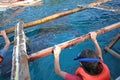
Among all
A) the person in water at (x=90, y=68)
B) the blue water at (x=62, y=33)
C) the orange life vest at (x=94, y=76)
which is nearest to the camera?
the person in water at (x=90, y=68)

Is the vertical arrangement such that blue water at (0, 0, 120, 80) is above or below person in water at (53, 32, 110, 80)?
below

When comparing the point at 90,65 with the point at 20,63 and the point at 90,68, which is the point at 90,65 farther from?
the point at 20,63

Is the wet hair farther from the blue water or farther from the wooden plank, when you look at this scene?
the blue water

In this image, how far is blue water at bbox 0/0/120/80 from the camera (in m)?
5.74

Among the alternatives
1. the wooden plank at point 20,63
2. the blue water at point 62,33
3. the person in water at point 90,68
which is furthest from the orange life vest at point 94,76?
the blue water at point 62,33

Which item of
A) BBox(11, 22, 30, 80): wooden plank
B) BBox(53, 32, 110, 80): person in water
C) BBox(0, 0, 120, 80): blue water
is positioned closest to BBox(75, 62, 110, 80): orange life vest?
BBox(53, 32, 110, 80): person in water

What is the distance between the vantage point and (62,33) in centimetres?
792

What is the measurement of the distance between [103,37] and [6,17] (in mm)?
6343

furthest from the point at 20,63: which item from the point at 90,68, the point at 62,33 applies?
the point at 62,33

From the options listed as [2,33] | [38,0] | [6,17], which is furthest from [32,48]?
[38,0]

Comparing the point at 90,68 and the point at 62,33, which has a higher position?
the point at 90,68

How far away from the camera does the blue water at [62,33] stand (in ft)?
18.8

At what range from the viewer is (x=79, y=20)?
9133 mm

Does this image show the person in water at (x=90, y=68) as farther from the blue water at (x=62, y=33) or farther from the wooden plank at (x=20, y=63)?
the blue water at (x=62, y=33)
